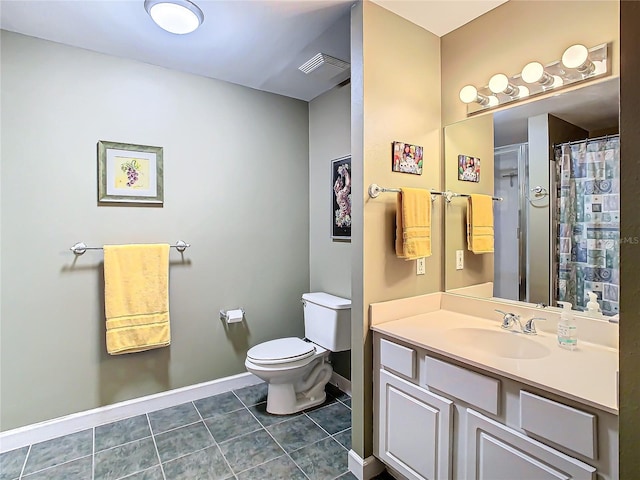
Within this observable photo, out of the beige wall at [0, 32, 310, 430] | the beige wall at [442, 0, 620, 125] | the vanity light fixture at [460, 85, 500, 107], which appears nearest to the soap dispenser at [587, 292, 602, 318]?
the beige wall at [442, 0, 620, 125]

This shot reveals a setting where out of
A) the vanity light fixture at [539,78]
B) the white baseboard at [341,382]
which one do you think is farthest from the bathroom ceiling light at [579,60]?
the white baseboard at [341,382]

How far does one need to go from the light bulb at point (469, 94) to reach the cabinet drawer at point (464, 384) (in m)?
1.37

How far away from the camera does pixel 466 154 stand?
6.57ft

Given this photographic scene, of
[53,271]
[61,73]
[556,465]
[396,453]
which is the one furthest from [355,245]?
[61,73]

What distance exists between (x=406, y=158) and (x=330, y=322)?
124 cm

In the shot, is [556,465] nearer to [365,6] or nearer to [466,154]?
[466,154]

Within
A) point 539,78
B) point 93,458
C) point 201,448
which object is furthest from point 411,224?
point 93,458

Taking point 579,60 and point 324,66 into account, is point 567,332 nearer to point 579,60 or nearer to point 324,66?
point 579,60

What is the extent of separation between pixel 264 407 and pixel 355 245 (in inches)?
57.4

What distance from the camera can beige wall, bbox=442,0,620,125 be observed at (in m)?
1.45

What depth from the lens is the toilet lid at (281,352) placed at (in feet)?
7.43

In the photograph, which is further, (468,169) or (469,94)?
(468,169)

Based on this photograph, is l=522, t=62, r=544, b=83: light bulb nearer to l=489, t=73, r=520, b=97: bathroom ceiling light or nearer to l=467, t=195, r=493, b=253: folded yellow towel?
l=489, t=73, r=520, b=97: bathroom ceiling light

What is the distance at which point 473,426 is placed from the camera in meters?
1.32
